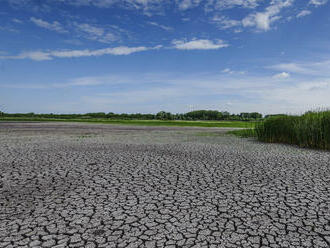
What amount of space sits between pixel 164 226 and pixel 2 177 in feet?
15.1

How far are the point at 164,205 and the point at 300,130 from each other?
10.1m

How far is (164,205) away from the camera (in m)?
3.87

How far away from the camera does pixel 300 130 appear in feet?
37.0

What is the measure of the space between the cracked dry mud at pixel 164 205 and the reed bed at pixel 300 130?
4.43m

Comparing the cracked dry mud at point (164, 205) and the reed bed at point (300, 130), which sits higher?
the reed bed at point (300, 130)

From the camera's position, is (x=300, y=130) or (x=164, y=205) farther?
(x=300, y=130)

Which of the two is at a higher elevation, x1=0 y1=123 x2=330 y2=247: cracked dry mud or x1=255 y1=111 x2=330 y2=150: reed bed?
x1=255 y1=111 x2=330 y2=150: reed bed

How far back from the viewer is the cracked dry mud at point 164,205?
2893mm

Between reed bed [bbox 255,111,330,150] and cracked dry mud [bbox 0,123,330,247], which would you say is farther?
reed bed [bbox 255,111,330,150]

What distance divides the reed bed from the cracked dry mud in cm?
443

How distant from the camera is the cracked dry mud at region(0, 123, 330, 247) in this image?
289cm

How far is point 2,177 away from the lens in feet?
18.0

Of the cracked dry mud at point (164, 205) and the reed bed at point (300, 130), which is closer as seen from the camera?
the cracked dry mud at point (164, 205)

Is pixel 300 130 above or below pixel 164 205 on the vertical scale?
above
